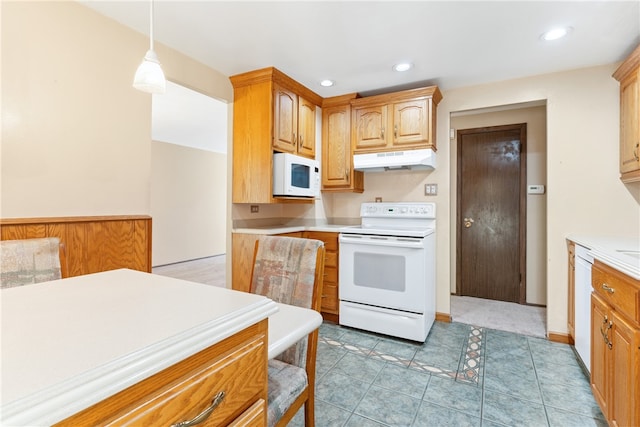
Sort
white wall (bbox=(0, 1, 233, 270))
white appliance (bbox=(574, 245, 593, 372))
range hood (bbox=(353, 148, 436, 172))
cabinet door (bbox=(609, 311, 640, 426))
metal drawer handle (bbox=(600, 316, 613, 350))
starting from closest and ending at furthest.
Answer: cabinet door (bbox=(609, 311, 640, 426)), metal drawer handle (bbox=(600, 316, 613, 350)), white wall (bbox=(0, 1, 233, 270)), white appliance (bbox=(574, 245, 593, 372)), range hood (bbox=(353, 148, 436, 172))

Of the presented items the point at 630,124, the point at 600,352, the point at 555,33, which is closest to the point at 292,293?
the point at 600,352

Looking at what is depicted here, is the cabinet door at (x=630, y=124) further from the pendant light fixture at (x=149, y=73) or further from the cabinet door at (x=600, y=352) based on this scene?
the pendant light fixture at (x=149, y=73)

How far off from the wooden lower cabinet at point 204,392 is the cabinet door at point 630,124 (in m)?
2.82

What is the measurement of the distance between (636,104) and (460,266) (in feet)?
7.60

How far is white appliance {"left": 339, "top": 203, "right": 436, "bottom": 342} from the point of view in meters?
2.58

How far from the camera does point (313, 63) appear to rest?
2.58 metres

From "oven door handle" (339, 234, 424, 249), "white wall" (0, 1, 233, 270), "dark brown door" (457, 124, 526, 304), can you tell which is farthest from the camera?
"dark brown door" (457, 124, 526, 304)

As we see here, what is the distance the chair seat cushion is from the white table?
293 millimetres

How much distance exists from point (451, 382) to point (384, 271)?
3.15 ft

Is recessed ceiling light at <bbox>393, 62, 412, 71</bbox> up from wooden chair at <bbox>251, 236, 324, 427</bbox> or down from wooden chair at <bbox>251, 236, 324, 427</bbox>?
up

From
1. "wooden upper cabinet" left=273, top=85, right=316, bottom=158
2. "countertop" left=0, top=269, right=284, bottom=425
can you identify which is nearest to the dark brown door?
"wooden upper cabinet" left=273, top=85, right=316, bottom=158

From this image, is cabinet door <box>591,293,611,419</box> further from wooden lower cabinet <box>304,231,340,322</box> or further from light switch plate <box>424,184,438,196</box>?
wooden lower cabinet <box>304,231,340,322</box>

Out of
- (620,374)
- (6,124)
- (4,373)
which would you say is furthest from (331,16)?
(620,374)

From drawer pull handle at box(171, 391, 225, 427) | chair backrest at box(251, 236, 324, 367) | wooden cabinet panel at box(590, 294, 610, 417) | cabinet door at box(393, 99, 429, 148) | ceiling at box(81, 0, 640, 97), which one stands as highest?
ceiling at box(81, 0, 640, 97)
